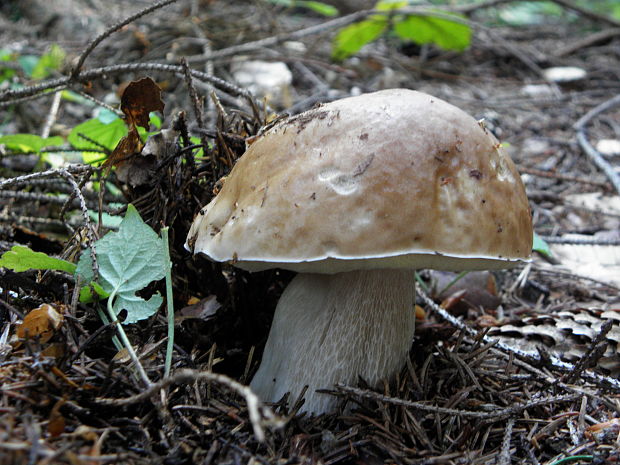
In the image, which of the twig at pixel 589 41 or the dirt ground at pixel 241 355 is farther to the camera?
the twig at pixel 589 41

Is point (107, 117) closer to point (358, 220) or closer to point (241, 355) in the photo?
point (241, 355)

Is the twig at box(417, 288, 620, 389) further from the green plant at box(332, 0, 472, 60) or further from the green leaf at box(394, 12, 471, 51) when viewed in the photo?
the green leaf at box(394, 12, 471, 51)

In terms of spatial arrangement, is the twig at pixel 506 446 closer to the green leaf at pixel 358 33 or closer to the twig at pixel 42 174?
the twig at pixel 42 174

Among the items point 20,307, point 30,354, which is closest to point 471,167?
point 30,354

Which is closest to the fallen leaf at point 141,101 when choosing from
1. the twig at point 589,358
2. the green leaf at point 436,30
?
the twig at point 589,358

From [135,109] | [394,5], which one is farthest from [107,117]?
[394,5]

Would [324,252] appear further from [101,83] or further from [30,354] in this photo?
[101,83]
